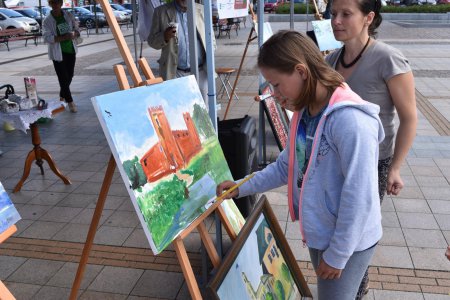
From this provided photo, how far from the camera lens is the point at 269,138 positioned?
586 cm

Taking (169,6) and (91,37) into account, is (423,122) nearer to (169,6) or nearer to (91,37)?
(169,6)

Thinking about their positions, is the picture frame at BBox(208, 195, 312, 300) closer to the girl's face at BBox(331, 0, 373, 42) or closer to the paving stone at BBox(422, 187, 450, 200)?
the girl's face at BBox(331, 0, 373, 42)

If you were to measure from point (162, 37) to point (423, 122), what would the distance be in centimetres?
430

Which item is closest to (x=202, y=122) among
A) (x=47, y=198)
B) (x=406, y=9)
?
(x=47, y=198)

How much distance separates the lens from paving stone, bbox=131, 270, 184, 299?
2.88 m

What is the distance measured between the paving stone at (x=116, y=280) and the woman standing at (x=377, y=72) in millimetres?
1815

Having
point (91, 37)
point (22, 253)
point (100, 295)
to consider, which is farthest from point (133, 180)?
point (91, 37)

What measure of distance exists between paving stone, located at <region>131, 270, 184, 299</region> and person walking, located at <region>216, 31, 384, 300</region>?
4.68 ft

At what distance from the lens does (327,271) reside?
1.60m

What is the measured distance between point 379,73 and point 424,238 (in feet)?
6.25

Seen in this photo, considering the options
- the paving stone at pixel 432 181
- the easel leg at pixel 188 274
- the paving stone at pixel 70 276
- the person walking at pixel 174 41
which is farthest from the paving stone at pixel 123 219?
the paving stone at pixel 432 181

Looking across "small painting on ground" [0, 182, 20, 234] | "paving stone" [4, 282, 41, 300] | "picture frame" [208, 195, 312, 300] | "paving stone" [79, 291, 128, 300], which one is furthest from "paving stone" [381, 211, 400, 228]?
"small painting on ground" [0, 182, 20, 234]

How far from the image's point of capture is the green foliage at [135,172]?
6.07 feet

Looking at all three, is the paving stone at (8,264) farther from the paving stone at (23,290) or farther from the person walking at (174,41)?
the person walking at (174,41)
